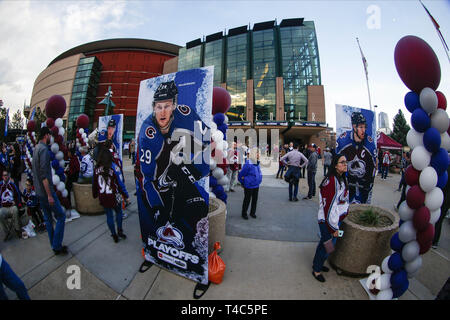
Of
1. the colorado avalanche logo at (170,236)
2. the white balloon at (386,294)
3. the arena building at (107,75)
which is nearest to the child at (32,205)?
the colorado avalanche logo at (170,236)

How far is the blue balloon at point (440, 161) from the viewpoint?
1947mm

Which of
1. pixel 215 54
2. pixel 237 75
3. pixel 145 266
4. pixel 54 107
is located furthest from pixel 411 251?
pixel 215 54

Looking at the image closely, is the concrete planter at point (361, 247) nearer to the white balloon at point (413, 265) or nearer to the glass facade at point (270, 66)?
the white balloon at point (413, 265)

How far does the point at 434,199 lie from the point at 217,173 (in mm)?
3029

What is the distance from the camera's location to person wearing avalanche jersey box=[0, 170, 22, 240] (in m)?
3.39

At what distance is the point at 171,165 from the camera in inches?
96.3

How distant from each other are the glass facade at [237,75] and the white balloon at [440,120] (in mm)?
32334

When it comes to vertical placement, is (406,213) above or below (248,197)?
above

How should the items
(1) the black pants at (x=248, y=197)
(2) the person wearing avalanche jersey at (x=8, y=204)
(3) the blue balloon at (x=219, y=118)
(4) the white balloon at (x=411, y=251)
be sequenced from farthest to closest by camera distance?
(1) the black pants at (x=248, y=197)
(3) the blue balloon at (x=219, y=118)
(2) the person wearing avalanche jersey at (x=8, y=204)
(4) the white balloon at (x=411, y=251)

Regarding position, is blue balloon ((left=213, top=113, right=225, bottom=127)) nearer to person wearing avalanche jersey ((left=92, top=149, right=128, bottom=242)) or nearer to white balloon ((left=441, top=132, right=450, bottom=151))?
person wearing avalanche jersey ((left=92, top=149, right=128, bottom=242))

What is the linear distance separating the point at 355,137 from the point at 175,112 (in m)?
4.47

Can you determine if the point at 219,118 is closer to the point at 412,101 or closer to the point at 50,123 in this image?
the point at 412,101

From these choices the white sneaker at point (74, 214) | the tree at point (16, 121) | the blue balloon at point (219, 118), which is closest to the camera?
the blue balloon at point (219, 118)

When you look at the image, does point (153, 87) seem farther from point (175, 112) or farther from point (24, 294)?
point (24, 294)
